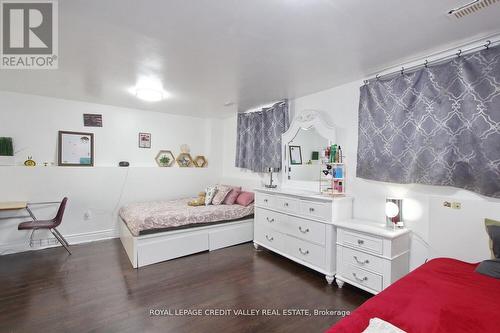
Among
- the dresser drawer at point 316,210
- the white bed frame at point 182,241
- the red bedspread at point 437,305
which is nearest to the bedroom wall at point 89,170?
the white bed frame at point 182,241

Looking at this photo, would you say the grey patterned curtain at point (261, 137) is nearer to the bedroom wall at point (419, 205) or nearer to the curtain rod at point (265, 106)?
the curtain rod at point (265, 106)

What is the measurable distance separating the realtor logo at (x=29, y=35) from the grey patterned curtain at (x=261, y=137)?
2.79m

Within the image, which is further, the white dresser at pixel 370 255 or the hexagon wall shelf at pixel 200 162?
the hexagon wall shelf at pixel 200 162

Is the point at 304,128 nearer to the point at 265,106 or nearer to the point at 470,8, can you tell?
the point at 265,106

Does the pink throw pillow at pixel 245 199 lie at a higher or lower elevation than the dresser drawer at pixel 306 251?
higher

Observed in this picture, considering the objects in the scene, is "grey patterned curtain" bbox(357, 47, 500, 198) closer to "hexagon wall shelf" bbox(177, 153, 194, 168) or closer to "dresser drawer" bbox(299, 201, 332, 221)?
"dresser drawer" bbox(299, 201, 332, 221)

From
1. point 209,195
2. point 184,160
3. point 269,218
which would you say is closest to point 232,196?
point 209,195

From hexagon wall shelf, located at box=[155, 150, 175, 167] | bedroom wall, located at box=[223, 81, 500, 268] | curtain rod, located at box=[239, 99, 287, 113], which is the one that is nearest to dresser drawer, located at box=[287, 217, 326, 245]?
bedroom wall, located at box=[223, 81, 500, 268]

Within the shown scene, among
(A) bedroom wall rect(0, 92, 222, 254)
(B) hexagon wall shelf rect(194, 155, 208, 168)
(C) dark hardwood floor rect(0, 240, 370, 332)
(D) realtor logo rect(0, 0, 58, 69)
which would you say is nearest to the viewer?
(D) realtor logo rect(0, 0, 58, 69)

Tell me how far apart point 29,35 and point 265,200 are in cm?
305

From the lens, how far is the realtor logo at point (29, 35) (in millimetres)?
1662

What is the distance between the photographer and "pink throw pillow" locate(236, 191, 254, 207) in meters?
4.12

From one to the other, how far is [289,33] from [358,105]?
1398mm

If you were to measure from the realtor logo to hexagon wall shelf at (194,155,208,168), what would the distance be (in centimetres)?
300
